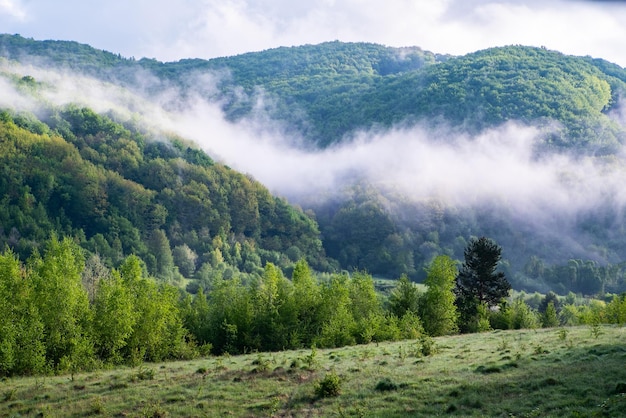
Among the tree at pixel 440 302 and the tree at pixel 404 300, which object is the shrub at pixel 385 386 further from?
the tree at pixel 404 300

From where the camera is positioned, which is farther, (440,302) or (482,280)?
(482,280)

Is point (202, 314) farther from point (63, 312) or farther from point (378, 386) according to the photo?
point (378, 386)

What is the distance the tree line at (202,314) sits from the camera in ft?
181

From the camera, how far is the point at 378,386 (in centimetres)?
3456

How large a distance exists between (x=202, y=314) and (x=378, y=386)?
47859mm

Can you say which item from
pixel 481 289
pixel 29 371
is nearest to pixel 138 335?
pixel 29 371

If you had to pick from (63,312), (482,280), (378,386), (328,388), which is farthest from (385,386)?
(482,280)

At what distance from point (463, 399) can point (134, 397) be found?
1812 cm

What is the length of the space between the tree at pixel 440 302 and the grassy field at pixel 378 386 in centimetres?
3258

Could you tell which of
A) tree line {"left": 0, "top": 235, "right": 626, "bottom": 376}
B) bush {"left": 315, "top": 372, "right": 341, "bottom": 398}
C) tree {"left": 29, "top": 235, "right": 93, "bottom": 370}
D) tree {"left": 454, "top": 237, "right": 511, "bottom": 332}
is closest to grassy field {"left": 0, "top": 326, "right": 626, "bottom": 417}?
bush {"left": 315, "top": 372, "right": 341, "bottom": 398}

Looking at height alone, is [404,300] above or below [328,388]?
below

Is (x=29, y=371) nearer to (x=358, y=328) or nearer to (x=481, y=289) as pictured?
(x=358, y=328)

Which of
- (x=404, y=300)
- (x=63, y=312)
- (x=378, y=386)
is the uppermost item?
(x=378, y=386)

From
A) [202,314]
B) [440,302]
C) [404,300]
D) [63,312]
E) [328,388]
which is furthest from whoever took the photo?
[404,300]
